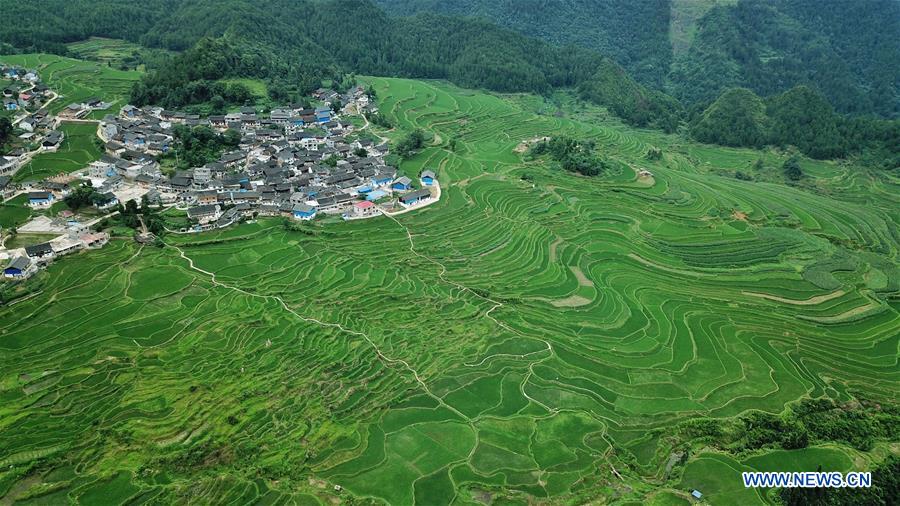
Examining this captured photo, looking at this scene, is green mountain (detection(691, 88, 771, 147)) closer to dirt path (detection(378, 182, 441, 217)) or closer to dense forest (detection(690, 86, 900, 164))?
dense forest (detection(690, 86, 900, 164))

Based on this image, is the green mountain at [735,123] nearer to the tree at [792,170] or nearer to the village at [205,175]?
the tree at [792,170]

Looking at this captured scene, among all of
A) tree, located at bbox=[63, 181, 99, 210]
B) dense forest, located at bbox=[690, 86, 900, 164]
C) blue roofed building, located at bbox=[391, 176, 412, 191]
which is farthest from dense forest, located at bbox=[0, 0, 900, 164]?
blue roofed building, located at bbox=[391, 176, 412, 191]

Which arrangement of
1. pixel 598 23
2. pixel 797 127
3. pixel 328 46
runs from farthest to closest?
1. pixel 598 23
2. pixel 328 46
3. pixel 797 127

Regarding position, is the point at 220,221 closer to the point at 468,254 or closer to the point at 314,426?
the point at 468,254

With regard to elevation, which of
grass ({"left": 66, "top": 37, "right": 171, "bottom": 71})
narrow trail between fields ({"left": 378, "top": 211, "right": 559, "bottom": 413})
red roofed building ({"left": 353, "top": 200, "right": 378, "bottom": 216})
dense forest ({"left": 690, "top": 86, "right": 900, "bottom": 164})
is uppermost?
grass ({"left": 66, "top": 37, "right": 171, "bottom": 71})

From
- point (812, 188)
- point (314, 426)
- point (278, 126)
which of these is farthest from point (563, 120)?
point (314, 426)

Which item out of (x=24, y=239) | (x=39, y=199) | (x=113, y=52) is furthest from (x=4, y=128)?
(x=113, y=52)

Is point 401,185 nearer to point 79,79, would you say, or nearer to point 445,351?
point 445,351
